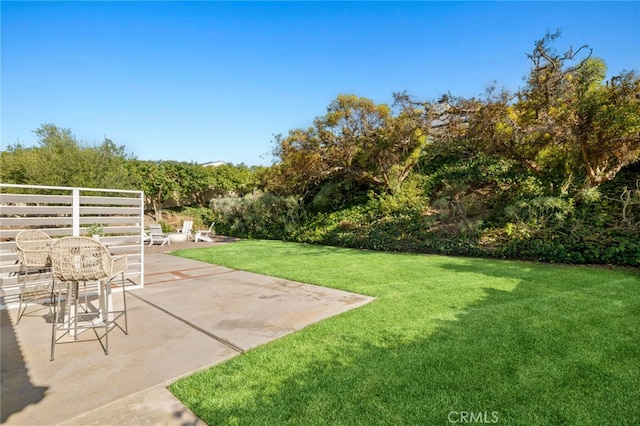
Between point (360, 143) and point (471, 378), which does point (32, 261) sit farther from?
point (360, 143)

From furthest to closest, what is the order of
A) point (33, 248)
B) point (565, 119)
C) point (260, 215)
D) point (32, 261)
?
point (260, 215) → point (565, 119) → point (33, 248) → point (32, 261)

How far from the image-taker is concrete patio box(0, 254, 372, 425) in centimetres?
211

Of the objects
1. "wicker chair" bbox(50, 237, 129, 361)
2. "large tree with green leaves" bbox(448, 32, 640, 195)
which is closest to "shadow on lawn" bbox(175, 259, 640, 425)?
"wicker chair" bbox(50, 237, 129, 361)

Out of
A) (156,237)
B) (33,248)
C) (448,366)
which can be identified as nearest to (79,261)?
(33,248)

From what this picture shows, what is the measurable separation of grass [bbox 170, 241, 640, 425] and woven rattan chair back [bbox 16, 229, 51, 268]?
8.80 feet

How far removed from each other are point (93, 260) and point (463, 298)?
4461 millimetres

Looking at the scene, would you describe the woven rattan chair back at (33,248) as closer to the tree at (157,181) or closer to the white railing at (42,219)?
the white railing at (42,219)

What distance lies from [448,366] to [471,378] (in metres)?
0.20

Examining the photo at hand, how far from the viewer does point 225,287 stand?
5.41 m

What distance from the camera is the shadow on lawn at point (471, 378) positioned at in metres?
1.97

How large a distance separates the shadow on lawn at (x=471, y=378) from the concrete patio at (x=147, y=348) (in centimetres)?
38

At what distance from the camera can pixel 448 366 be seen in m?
2.53

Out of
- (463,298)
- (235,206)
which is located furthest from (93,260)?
(235,206)

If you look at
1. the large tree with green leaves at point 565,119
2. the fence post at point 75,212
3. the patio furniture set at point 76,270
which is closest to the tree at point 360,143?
the large tree with green leaves at point 565,119
